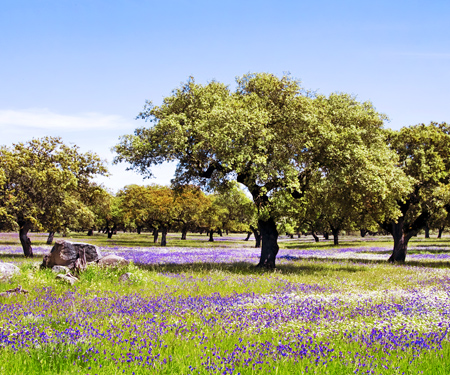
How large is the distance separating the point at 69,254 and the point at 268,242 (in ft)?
35.8

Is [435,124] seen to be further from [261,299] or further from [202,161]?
[261,299]

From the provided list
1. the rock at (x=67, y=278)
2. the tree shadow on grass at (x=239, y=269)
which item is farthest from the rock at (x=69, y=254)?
the tree shadow on grass at (x=239, y=269)

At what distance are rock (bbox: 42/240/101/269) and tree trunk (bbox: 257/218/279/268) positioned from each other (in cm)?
937

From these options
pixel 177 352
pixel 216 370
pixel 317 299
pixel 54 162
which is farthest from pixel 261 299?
pixel 54 162

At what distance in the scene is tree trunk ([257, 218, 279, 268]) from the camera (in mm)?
22391

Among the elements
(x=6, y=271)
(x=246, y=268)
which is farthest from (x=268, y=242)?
(x=6, y=271)

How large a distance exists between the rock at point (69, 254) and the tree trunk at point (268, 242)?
9.37 m

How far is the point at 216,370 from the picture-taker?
19.1ft

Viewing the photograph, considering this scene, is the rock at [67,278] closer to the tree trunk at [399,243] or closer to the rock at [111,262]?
the rock at [111,262]

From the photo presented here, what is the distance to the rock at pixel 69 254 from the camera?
1708 cm

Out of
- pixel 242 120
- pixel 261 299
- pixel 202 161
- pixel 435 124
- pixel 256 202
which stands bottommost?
pixel 261 299

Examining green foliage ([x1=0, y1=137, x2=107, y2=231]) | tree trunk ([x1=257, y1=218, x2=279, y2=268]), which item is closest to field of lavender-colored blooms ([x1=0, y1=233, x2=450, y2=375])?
tree trunk ([x1=257, y1=218, x2=279, y2=268])

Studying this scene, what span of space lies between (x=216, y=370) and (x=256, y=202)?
15.2 m

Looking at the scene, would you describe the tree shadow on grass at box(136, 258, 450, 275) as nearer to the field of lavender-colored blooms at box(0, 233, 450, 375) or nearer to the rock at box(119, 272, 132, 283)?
the rock at box(119, 272, 132, 283)
